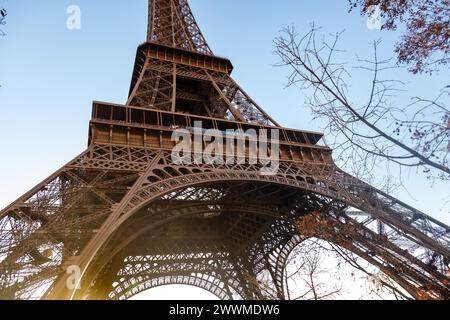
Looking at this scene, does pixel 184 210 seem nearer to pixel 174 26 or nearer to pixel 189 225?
pixel 189 225

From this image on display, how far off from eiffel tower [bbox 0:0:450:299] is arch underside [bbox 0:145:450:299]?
5cm

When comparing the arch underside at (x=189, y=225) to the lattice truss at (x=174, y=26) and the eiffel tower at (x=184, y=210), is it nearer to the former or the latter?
the eiffel tower at (x=184, y=210)

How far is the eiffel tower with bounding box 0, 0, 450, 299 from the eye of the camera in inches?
351

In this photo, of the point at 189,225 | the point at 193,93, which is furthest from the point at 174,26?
the point at 189,225

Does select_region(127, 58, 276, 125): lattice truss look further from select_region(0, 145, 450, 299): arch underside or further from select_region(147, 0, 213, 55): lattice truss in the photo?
select_region(0, 145, 450, 299): arch underside

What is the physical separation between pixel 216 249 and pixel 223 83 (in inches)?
394

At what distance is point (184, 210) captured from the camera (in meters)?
16.7

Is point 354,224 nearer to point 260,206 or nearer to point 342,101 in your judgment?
point 260,206

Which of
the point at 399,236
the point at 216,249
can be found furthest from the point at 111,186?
the point at 216,249

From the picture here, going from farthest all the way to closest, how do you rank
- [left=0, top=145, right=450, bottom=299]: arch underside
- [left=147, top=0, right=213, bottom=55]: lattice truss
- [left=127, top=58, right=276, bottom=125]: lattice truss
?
[left=147, top=0, right=213, bottom=55]: lattice truss
[left=127, top=58, right=276, bottom=125]: lattice truss
[left=0, top=145, right=450, bottom=299]: arch underside

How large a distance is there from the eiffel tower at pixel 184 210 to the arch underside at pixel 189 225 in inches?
2.1

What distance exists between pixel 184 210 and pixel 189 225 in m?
3.97

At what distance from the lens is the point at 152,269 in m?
20.1

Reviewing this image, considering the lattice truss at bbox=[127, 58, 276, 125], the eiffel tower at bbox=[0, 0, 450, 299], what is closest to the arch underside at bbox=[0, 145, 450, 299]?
the eiffel tower at bbox=[0, 0, 450, 299]
